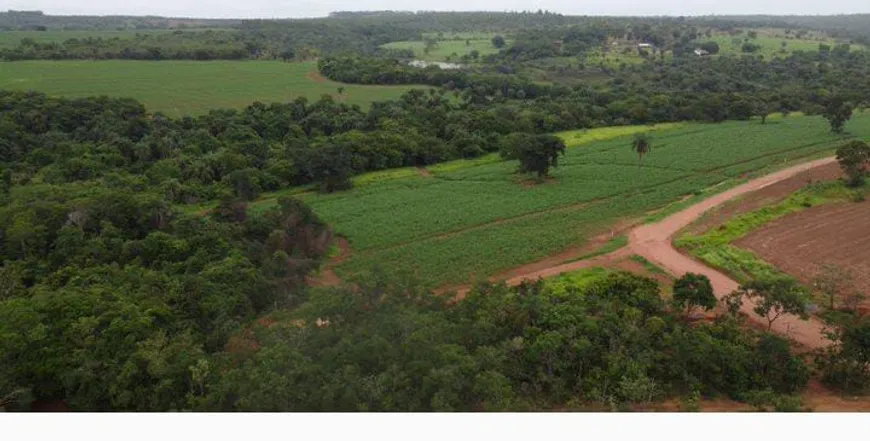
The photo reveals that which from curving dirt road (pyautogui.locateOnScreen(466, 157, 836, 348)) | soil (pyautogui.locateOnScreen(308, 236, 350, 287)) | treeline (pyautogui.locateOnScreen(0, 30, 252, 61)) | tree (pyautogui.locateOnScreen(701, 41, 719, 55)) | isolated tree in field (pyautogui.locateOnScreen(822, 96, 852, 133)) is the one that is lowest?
soil (pyautogui.locateOnScreen(308, 236, 350, 287))

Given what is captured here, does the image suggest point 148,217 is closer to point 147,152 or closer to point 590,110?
point 147,152

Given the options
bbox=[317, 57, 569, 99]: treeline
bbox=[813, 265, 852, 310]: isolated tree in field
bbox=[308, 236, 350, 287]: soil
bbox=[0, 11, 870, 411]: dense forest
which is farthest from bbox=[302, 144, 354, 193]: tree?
bbox=[317, 57, 569, 99]: treeline

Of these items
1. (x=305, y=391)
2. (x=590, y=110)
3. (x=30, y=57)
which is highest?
(x=30, y=57)

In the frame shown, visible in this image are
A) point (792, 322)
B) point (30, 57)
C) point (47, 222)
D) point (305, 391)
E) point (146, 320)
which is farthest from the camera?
point (30, 57)

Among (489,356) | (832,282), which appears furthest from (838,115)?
(489,356)

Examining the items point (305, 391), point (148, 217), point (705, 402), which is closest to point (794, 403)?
point (705, 402)

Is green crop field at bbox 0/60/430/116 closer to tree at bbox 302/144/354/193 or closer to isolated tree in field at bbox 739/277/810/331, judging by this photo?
tree at bbox 302/144/354/193

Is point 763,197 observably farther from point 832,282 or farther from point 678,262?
point 832,282
